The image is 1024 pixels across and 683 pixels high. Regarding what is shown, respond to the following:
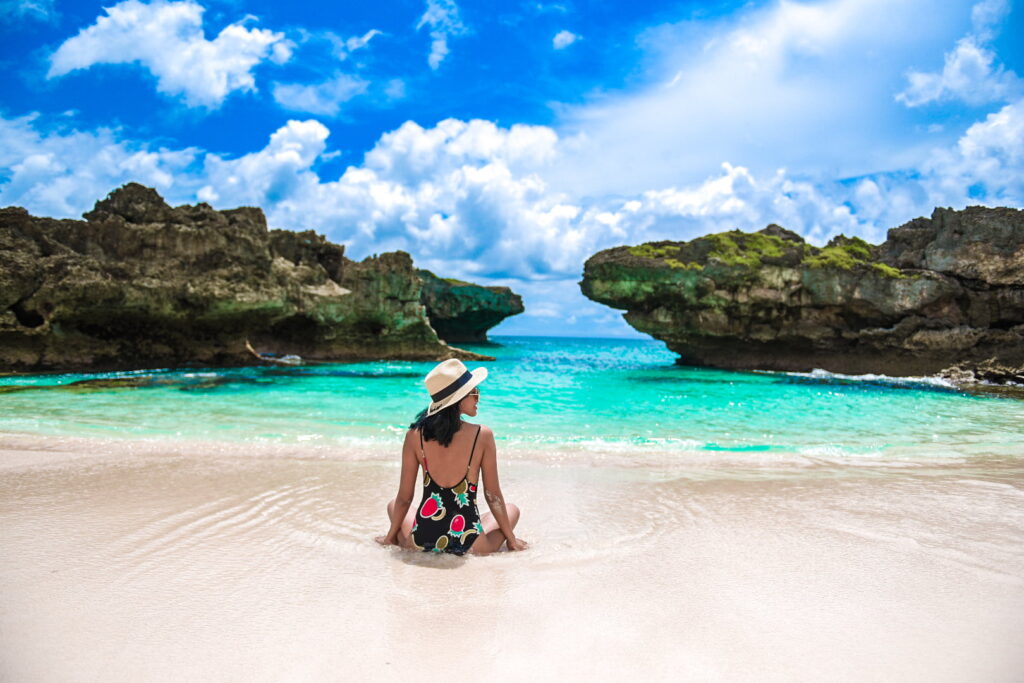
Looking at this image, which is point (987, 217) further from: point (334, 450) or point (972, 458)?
point (334, 450)

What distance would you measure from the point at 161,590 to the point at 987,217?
105ft

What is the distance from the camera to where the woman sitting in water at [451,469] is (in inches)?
151

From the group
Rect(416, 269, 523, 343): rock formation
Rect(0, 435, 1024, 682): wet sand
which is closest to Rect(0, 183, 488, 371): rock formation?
Rect(0, 435, 1024, 682): wet sand

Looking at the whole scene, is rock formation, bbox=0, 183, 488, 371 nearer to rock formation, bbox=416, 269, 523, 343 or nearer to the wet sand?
the wet sand

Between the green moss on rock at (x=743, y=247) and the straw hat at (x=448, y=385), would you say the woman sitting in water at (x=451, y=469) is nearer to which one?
the straw hat at (x=448, y=385)

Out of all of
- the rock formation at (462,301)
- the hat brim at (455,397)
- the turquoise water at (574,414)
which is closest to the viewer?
the hat brim at (455,397)

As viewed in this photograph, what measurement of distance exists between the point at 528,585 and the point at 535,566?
0.34 meters

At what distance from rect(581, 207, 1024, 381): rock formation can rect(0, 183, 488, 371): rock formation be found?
49.6 ft

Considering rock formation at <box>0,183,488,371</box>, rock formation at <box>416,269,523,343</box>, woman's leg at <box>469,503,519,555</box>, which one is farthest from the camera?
rock formation at <box>416,269,523,343</box>

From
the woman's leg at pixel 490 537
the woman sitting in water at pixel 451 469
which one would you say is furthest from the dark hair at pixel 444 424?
the woman's leg at pixel 490 537

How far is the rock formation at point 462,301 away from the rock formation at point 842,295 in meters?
35.2

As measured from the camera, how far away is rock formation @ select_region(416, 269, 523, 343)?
6531 centimetres

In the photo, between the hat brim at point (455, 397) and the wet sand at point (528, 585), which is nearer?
the wet sand at point (528, 585)

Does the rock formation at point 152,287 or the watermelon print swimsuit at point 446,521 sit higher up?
the rock formation at point 152,287
